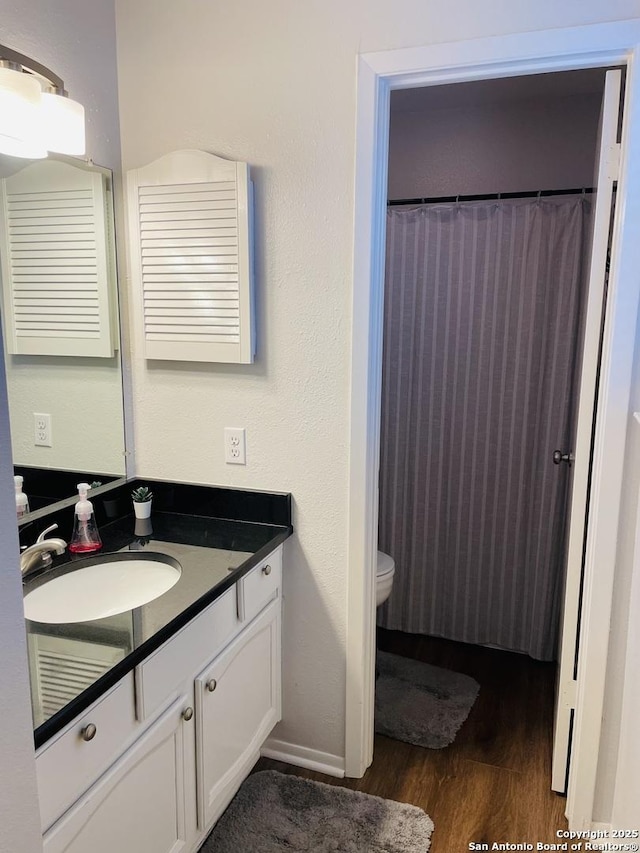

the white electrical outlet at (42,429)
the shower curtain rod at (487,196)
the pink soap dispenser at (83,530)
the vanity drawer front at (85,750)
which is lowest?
the vanity drawer front at (85,750)

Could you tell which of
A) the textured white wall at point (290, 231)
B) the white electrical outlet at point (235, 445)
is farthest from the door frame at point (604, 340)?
the white electrical outlet at point (235, 445)

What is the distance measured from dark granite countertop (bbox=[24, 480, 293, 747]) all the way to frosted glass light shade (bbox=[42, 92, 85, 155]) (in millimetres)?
1006

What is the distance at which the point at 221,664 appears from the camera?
1.67 m

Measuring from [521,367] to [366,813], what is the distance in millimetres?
1773

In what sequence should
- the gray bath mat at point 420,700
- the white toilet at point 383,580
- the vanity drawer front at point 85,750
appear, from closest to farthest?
the vanity drawer front at point 85,750 → the gray bath mat at point 420,700 → the white toilet at point 383,580

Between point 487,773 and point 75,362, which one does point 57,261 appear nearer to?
point 75,362

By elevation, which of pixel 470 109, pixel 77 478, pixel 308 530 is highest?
pixel 470 109

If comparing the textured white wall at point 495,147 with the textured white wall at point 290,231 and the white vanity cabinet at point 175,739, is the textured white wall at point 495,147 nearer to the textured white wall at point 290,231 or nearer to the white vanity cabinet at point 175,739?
the textured white wall at point 290,231

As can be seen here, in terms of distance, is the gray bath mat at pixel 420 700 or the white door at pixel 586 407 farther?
the gray bath mat at pixel 420 700

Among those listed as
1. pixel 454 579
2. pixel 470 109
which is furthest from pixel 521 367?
pixel 470 109

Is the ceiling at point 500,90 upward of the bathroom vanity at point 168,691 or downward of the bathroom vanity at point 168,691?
upward

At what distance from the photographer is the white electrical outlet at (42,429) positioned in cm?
179

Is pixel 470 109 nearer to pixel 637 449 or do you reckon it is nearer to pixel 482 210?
pixel 482 210

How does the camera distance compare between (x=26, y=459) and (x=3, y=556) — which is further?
(x=26, y=459)
